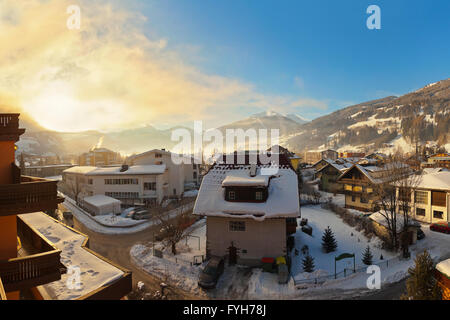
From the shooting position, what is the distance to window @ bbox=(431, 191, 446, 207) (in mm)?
27234

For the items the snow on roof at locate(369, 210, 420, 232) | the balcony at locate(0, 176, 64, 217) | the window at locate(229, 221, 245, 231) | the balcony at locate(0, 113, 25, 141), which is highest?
the balcony at locate(0, 113, 25, 141)

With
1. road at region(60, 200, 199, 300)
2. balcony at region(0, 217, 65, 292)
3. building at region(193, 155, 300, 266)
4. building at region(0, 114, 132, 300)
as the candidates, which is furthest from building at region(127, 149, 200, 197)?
balcony at region(0, 217, 65, 292)

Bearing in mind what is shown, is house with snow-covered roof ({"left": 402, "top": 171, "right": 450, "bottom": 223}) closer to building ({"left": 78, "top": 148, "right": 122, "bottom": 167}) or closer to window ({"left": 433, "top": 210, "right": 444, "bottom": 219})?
window ({"left": 433, "top": 210, "right": 444, "bottom": 219})

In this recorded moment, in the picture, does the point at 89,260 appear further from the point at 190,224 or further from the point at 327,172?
the point at 327,172

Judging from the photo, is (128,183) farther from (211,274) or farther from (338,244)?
(338,244)

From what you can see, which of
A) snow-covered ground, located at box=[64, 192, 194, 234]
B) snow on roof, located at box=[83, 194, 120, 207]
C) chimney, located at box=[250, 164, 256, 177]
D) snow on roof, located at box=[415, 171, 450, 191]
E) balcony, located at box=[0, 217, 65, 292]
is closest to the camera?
balcony, located at box=[0, 217, 65, 292]

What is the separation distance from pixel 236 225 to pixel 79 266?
11491 millimetres

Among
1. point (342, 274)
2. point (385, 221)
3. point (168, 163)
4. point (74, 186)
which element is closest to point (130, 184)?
point (168, 163)

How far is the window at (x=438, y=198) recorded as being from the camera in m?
27.2

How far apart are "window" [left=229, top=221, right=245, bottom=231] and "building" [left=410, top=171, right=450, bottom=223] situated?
67.7 ft

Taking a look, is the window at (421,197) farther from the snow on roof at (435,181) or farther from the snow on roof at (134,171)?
the snow on roof at (134,171)

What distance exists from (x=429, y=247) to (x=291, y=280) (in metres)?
14.0

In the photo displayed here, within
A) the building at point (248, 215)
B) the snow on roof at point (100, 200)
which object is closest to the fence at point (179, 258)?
the building at point (248, 215)

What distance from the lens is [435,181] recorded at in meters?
28.4
